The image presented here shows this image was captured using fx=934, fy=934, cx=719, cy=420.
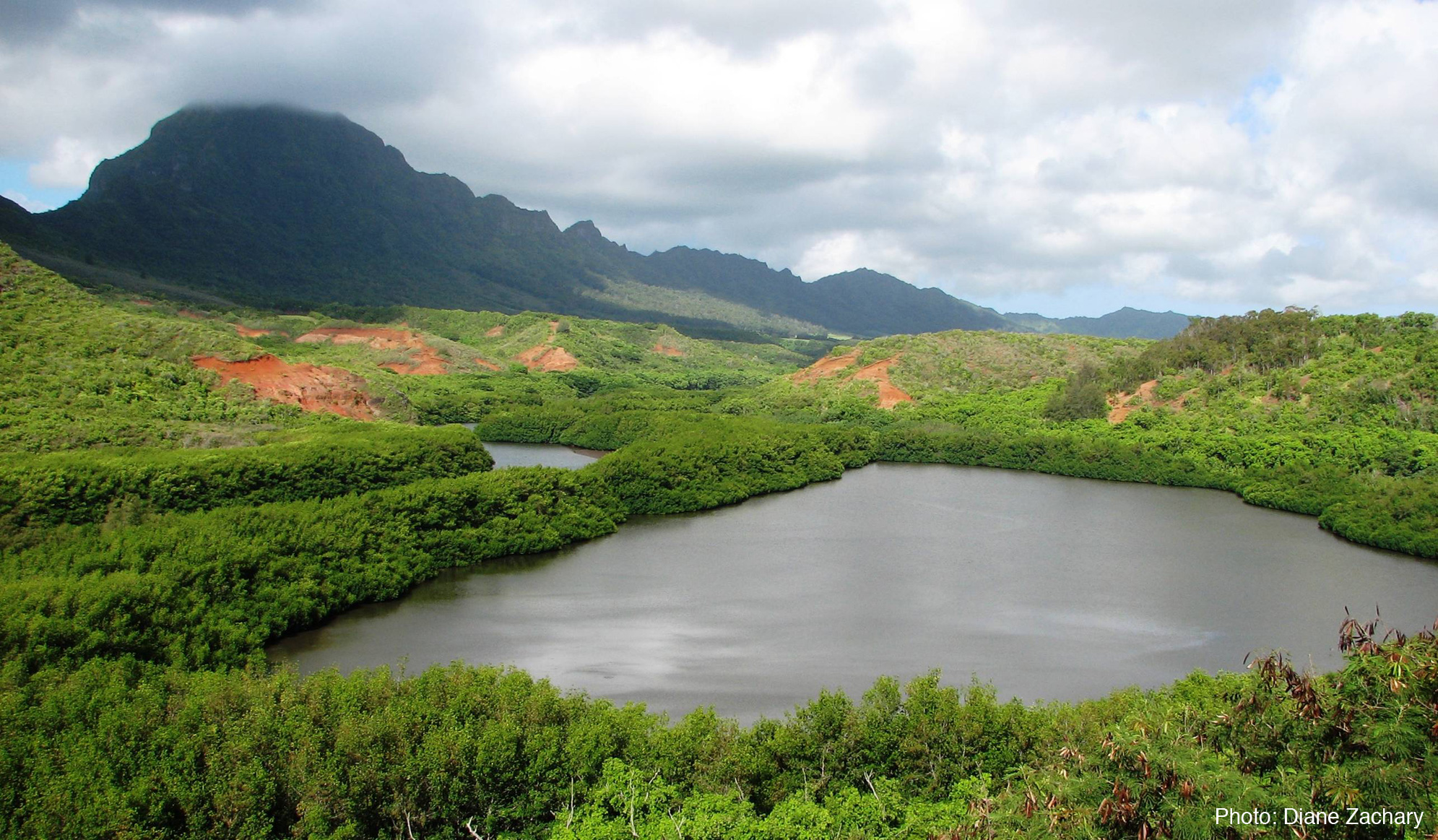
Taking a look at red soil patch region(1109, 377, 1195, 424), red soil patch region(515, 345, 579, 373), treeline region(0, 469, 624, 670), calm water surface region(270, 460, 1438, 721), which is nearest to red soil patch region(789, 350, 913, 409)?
red soil patch region(1109, 377, 1195, 424)

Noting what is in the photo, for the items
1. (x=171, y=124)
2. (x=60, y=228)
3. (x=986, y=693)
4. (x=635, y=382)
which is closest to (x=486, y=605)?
(x=986, y=693)

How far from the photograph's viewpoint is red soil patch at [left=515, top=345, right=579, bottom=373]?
Answer: 414ft

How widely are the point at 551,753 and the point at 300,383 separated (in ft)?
173

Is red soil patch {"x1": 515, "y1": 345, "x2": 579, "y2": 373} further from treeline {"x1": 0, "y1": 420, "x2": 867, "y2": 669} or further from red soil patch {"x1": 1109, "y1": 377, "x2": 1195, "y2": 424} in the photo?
treeline {"x1": 0, "y1": 420, "x2": 867, "y2": 669}

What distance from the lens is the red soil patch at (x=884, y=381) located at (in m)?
94.6

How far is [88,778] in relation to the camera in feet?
54.4

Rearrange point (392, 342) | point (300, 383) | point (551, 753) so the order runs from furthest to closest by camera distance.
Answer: point (392, 342) → point (300, 383) → point (551, 753)

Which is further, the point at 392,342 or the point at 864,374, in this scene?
the point at 392,342

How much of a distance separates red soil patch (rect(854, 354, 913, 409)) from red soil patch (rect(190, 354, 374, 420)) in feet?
163

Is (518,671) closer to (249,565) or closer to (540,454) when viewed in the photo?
(249,565)

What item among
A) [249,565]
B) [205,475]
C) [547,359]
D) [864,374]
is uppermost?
[547,359]

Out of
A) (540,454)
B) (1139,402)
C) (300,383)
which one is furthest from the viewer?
(1139,402)

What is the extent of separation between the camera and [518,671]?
23.5 m

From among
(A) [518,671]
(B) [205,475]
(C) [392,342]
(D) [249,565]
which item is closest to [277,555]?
(D) [249,565]
